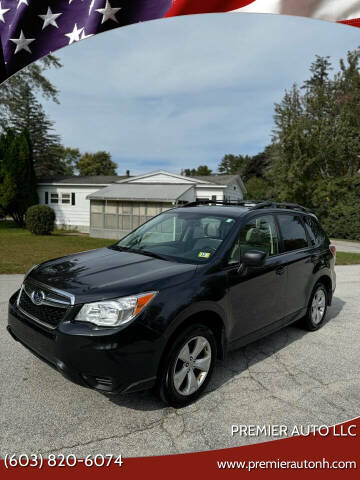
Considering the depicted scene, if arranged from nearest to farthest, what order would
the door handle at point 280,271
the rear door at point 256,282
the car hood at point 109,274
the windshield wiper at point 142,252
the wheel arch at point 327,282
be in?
1. the car hood at point 109,274
2. the rear door at point 256,282
3. the windshield wiper at point 142,252
4. the door handle at point 280,271
5. the wheel arch at point 327,282

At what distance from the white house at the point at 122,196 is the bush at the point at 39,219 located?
269 centimetres

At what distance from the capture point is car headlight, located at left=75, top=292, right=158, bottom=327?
8.87 ft

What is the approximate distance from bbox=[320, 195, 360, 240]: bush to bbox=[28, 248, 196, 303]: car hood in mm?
24297

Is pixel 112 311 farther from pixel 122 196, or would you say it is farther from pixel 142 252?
pixel 122 196

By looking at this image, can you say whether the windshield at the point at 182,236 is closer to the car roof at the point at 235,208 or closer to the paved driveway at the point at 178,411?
the car roof at the point at 235,208

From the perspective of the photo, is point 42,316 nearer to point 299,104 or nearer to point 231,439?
point 231,439

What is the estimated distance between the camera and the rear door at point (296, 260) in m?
4.32

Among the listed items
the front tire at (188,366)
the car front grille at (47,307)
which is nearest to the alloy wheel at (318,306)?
the front tire at (188,366)

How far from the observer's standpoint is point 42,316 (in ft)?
9.84

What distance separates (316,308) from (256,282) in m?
1.88

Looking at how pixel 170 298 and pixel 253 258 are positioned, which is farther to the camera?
pixel 253 258

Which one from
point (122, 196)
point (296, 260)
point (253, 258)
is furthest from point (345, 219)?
point (253, 258)

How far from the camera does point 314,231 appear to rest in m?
5.21

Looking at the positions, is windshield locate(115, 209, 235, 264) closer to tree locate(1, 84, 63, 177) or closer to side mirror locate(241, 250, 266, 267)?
side mirror locate(241, 250, 266, 267)
